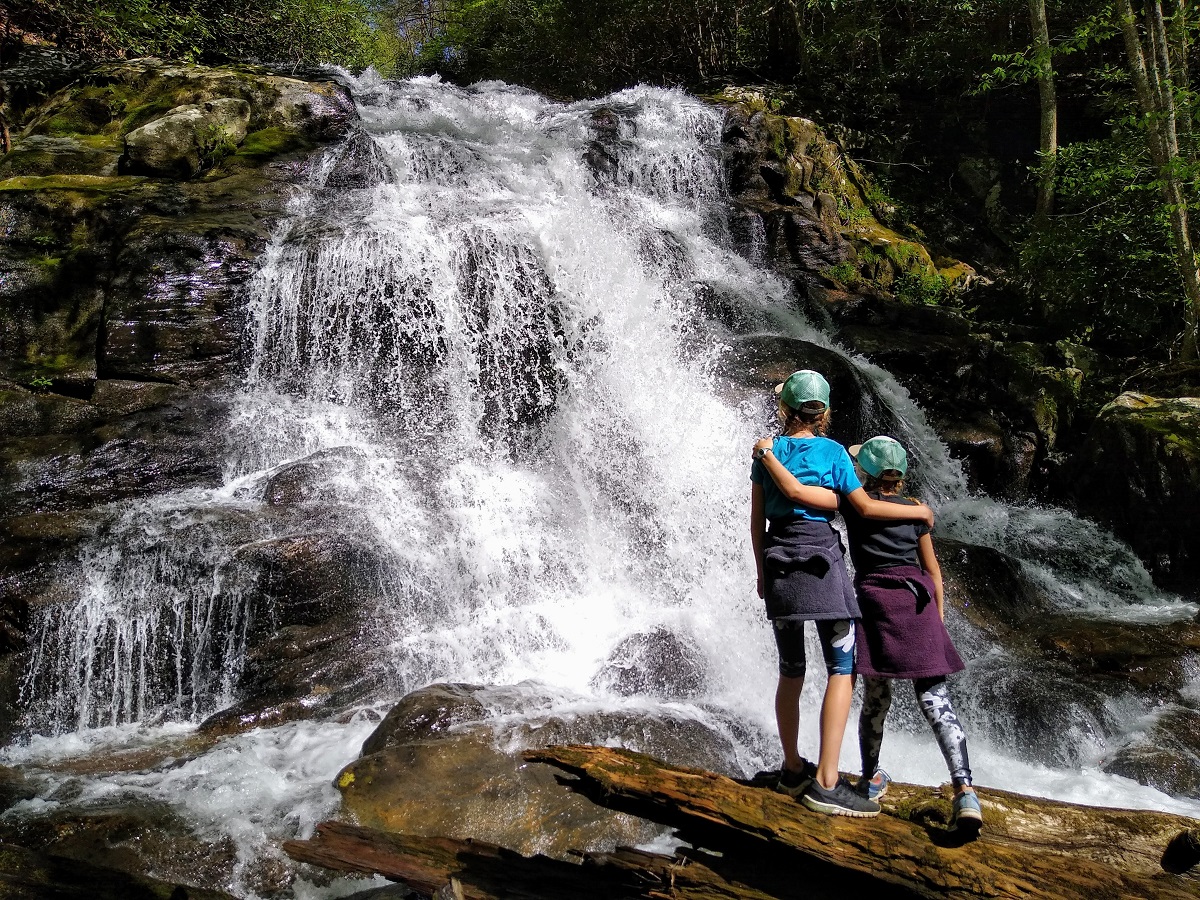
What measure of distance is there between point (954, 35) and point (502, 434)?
14.3 meters

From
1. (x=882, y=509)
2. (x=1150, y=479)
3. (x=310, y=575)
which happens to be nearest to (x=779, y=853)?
(x=882, y=509)

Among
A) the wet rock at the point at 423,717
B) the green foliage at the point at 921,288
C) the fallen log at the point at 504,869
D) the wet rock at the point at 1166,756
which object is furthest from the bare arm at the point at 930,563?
the green foliage at the point at 921,288

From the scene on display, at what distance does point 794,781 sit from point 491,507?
16.3 ft

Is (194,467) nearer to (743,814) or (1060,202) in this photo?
(743,814)

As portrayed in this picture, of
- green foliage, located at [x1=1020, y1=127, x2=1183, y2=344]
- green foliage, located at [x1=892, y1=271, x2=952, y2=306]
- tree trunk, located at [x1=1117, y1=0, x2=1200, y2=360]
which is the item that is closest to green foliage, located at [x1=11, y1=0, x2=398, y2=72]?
green foliage, located at [x1=892, y1=271, x2=952, y2=306]

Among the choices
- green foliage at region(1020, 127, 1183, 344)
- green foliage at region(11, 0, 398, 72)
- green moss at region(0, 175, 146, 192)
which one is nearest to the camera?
green moss at region(0, 175, 146, 192)

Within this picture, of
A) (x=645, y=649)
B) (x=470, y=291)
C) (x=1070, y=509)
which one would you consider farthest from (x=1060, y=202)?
(x=645, y=649)

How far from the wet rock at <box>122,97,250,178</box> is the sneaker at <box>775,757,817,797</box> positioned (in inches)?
455

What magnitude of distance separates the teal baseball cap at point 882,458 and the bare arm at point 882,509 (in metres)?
0.13

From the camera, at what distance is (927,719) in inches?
114

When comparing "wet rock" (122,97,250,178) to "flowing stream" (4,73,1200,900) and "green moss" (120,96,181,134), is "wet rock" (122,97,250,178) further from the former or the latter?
A: "flowing stream" (4,73,1200,900)

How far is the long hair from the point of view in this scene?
122 inches

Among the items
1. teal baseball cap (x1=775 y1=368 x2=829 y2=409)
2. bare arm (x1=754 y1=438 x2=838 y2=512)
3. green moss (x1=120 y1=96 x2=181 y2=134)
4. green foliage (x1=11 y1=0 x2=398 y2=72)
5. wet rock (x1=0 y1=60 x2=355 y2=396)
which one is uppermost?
green foliage (x1=11 y1=0 x2=398 y2=72)

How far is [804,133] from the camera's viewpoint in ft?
50.0
